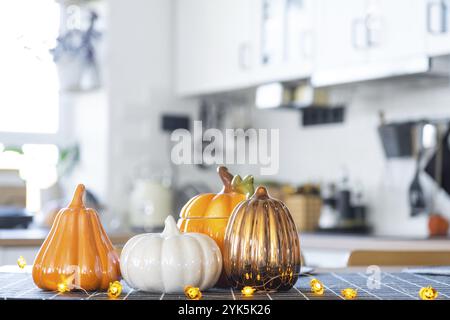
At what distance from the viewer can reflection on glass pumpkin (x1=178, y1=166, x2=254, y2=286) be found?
1.16 meters

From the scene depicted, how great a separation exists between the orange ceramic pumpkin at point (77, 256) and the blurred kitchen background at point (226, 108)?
1.94 metres

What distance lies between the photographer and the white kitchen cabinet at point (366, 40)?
2.85 metres

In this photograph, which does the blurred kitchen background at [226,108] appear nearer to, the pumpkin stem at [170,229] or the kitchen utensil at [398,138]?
the kitchen utensil at [398,138]

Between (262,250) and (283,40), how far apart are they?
2.57m

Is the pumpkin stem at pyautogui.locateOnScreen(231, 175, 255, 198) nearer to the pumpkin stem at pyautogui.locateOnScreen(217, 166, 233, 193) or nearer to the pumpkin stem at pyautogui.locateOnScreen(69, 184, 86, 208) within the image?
the pumpkin stem at pyautogui.locateOnScreen(217, 166, 233, 193)

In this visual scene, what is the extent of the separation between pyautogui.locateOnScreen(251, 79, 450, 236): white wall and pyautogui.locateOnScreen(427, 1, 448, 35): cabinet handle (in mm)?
465

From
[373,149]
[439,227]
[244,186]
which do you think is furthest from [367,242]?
[244,186]

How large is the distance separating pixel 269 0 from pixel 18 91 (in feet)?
4.20

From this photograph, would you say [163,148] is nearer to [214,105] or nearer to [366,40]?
[214,105]

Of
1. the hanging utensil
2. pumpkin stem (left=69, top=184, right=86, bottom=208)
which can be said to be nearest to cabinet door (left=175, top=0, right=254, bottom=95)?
the hanging utensil

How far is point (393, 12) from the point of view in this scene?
294 centimetres

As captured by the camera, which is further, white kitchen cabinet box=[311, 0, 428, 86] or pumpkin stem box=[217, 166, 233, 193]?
white kitchen cabinet box=[311, 0, 428, 86]

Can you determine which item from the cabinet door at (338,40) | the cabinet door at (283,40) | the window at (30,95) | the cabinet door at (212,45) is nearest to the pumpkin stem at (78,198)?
the cabinet door at (338,40)

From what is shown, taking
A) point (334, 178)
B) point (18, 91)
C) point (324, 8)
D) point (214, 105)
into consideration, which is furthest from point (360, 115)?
point (18, 91)
